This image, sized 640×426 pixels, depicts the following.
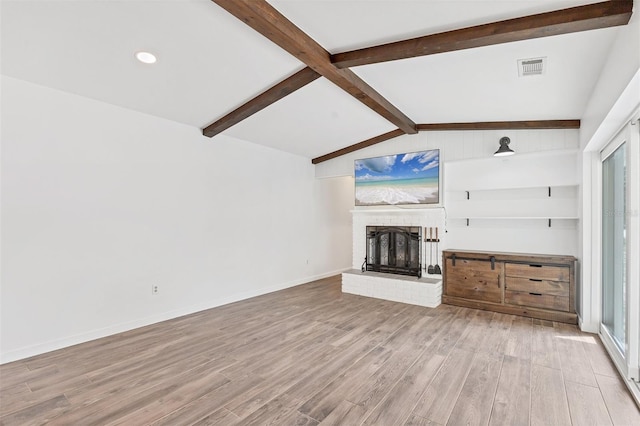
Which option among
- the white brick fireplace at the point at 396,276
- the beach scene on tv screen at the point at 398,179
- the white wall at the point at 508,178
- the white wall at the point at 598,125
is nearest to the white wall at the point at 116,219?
the white brick fireplace at the point at 396,276

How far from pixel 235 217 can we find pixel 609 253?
4.84m

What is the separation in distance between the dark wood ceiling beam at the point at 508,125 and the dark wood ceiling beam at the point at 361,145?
1.43ft

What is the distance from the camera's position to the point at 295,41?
8.54 feet

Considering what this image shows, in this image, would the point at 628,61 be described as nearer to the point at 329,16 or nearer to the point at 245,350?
the point at 329,16

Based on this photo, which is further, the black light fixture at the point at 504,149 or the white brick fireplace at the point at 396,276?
the white brick fireplace at the point at 396,276

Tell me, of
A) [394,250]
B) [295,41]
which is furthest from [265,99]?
[394,250]

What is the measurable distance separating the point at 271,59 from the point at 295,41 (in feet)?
1.87

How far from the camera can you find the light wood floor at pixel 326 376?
2.18m

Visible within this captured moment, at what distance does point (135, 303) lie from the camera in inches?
156

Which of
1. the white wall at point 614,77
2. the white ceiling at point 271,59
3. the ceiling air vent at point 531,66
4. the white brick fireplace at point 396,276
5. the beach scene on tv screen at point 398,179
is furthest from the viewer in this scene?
the beach scene on tv screen at point 398,179

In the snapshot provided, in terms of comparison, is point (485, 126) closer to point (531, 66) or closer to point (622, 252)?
point (531, 66)

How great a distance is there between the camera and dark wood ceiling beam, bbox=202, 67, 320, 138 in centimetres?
335

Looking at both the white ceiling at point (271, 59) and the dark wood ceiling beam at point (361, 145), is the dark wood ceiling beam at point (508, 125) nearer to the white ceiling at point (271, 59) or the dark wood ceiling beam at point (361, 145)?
the white ceiling at point (271, 59)

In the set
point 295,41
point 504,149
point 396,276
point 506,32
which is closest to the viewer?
point 506,32
